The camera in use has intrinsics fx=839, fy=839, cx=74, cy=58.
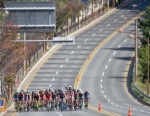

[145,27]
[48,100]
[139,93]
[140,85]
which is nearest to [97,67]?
[145,27]

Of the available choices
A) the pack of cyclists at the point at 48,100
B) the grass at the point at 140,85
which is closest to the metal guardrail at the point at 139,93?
the grass at the point at 140,85

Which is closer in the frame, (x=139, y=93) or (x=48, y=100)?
(x=48, y=100)

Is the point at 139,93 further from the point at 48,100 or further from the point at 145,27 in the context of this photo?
the point at 145,27

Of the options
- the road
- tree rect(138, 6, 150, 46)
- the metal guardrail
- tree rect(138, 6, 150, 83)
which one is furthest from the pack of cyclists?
tree rect(138, 6, 150, 46)

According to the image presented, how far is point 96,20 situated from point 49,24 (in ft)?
281

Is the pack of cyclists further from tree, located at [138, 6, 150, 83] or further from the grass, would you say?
tree, located at [138, 6, 150, 83]

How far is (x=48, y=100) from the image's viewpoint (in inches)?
2534

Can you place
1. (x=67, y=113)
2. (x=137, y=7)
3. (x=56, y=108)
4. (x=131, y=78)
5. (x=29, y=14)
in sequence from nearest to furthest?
(x=29, y=14), (x=67, y=113), (x=56, y=108), (x=131, y=78), (x=137, y=7)

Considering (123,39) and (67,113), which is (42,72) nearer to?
(123,39)

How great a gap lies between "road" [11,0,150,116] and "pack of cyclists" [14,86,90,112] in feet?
30.0

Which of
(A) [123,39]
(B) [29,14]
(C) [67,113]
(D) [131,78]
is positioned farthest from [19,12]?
(A) [123,39]

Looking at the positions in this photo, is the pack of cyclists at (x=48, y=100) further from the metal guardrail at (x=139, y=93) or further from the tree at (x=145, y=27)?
the tree at (x=145, y=27)

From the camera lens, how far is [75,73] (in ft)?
335

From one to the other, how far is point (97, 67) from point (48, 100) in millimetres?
41712
